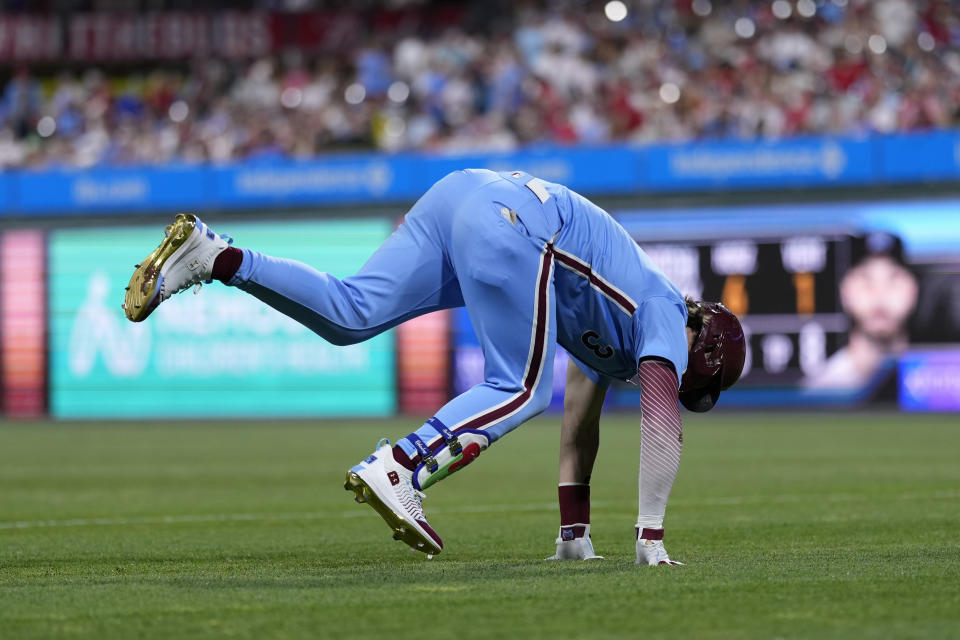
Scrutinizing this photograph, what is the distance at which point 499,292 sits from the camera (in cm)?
570

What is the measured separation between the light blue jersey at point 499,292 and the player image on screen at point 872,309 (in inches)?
665

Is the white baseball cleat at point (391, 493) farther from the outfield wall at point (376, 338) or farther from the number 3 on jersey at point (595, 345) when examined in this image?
the outfield wall at point (376, 338)

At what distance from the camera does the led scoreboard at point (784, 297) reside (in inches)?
883

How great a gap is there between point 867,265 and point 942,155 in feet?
6.23

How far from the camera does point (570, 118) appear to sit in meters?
24.5

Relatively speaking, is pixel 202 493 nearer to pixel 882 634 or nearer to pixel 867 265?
pixel 882 634

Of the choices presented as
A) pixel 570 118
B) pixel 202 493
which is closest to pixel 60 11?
pixel 570 118

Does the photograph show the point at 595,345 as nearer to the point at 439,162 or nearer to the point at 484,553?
the point at 484,553

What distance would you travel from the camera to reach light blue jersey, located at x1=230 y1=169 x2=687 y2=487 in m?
5.63

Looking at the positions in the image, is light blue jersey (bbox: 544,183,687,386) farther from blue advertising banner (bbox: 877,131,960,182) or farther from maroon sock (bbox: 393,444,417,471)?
blue advertising banner (bbox: 877,131,960,182)

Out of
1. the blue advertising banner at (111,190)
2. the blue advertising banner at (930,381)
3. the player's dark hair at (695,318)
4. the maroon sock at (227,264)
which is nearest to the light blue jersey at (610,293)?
the player's dark hair at (695,318)

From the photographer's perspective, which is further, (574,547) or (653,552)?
(574,547)

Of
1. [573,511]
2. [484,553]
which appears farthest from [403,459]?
[484,553]

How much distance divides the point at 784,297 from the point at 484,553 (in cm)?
1621
